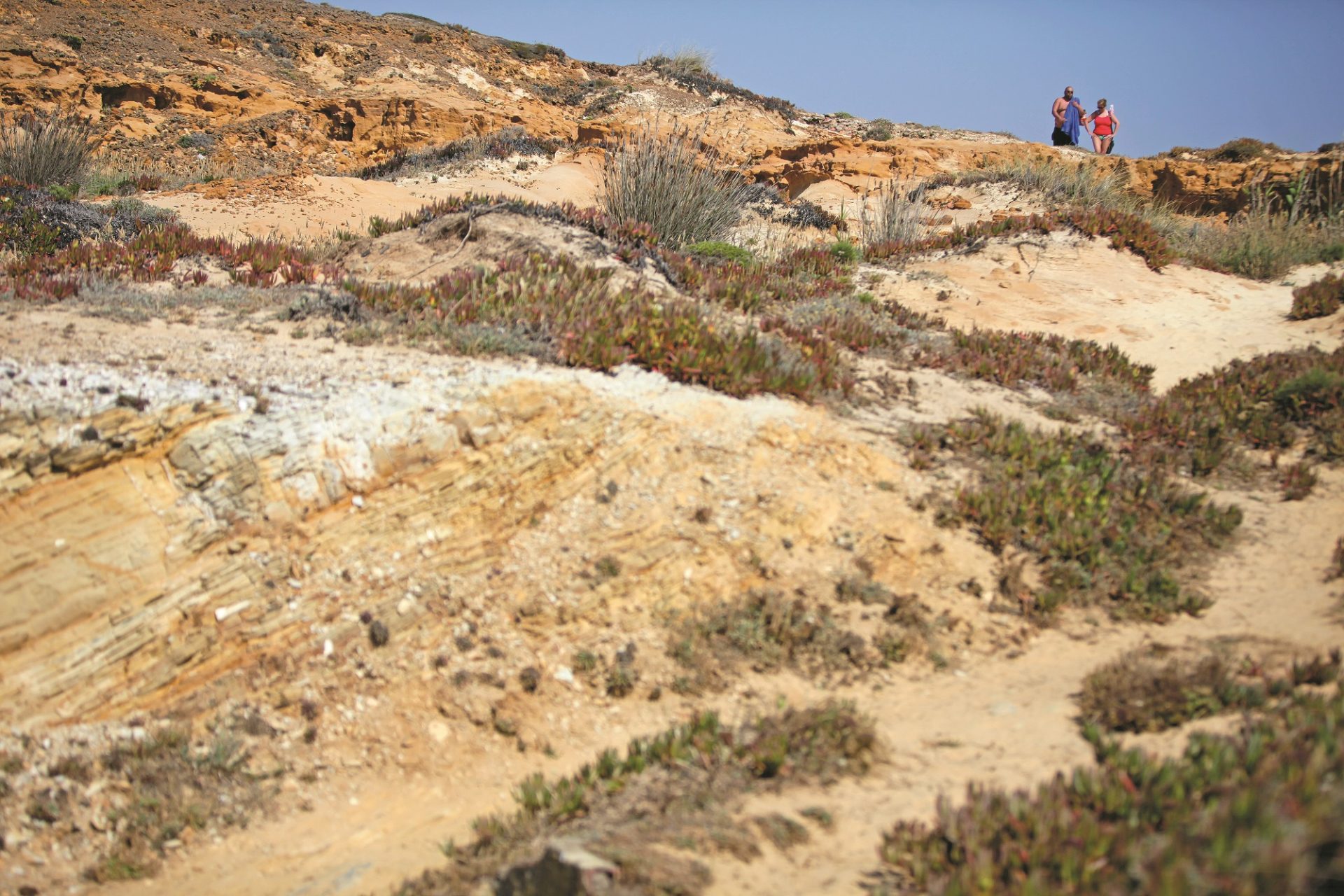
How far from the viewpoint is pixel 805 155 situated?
20.8m

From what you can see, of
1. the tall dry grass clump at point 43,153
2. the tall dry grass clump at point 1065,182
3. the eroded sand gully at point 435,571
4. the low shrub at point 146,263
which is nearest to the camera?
the eroded sand gully at point 435,571

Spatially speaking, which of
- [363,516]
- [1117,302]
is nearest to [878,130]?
[1117,302]

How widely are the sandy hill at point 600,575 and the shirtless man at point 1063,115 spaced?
45.7 ft

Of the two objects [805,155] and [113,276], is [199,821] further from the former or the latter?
[805,155]

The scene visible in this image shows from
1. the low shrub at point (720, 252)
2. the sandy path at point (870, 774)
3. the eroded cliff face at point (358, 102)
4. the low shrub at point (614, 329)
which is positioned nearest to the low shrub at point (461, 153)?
the eroded cliff face at point (358, 102)

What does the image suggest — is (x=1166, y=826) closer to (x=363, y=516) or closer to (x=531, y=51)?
(x=363, y=516)

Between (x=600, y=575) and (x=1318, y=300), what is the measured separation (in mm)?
9794

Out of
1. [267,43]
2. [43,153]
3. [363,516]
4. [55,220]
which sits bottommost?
[363,516]

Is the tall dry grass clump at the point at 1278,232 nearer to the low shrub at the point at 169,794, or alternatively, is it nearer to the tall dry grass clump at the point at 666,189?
the tall dry grass clump at the point at 666,189

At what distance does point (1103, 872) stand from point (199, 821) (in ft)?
12.8

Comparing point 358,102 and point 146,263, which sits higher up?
point 358,102

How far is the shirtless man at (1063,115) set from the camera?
20594mm

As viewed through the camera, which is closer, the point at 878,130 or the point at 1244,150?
the point at 1244,150

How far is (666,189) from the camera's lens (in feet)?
36.2
